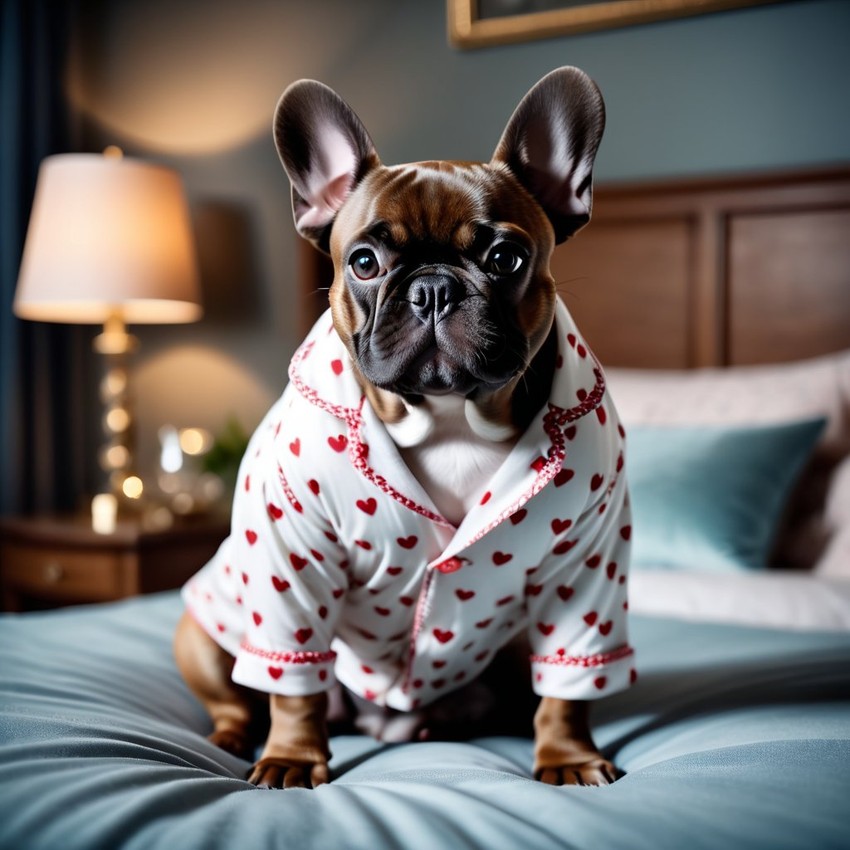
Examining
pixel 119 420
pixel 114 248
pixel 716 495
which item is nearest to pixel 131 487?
pixel 119 420

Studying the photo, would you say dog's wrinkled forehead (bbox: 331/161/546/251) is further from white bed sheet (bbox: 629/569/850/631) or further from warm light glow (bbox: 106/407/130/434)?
warm light glow (bbox: 106/407/130/434)

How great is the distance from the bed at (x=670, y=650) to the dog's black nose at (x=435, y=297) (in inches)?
17.6

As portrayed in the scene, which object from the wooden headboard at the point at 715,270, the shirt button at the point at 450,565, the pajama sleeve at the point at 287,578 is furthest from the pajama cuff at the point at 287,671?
the wooden headboard at the point at 715,270

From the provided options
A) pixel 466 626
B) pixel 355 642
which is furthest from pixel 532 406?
pixel 355 642

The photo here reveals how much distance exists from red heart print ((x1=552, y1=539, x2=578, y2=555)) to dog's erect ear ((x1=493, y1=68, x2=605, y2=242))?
351 mm

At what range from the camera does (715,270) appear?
2.46m

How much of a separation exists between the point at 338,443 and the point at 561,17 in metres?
2.02

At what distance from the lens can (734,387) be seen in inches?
82.7

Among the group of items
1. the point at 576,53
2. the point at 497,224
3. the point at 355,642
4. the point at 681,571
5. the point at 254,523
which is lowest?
the point at 681,571

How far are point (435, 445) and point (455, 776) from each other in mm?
342

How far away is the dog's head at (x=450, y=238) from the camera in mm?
938

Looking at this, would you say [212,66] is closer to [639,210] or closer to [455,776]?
[639,210]

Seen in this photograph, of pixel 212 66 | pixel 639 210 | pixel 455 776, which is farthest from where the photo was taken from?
pixel 212 66

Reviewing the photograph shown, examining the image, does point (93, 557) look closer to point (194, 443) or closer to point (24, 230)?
point (194, 443)
